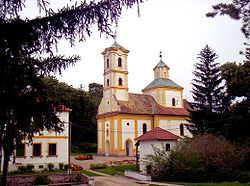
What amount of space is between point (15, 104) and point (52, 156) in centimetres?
2203

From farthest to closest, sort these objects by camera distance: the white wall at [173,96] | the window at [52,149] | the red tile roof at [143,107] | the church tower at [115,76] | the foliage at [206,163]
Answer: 1. the white wall at [173,96]
2. the church tower at [115,76]
3. the red tile roof at [143,107]
4. the window at [52,149]
5. the foliage at [206,163]

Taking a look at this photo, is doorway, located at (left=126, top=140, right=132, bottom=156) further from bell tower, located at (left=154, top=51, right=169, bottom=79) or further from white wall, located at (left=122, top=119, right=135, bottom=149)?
bell tower, located at (left=154, top=51, right=169, bottom=79)

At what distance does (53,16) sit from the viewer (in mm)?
4824

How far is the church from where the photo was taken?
3906 cm

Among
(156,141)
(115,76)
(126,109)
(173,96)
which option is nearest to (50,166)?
(156,141)

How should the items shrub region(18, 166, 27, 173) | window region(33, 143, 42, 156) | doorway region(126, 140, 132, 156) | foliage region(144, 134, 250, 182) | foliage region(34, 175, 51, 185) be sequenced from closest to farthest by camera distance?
foliage region(34, 175, 51, 185), foliage region(144, 134, 250, 182), shrub region(18, 166, 27, 173), window region(33, 143, 42, 156), doorway region(126, 140, 132, 156)

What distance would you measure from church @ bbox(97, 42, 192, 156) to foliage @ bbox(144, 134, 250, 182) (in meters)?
19.2

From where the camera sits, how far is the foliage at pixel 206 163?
17703 mm

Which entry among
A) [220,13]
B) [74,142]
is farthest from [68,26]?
[74,142]

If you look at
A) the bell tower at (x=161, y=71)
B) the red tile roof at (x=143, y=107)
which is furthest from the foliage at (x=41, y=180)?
the bell tower at (x=161, y=71)

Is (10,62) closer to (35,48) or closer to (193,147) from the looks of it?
(35,48)

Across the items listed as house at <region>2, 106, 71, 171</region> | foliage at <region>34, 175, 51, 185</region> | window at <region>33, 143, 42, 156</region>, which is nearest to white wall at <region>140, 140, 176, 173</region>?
house at <region>2, 106, 71, 171</region>

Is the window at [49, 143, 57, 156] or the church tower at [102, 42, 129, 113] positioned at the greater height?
the church tower at [102, 42, 129, 113]

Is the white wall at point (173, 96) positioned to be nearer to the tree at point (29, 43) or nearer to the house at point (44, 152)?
the house at point (44, 152)
